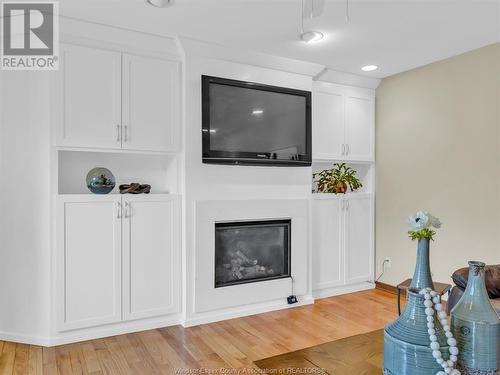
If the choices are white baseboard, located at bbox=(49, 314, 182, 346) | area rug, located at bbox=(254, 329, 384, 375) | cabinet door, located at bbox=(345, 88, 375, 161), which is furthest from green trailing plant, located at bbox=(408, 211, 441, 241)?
cabinet door, located at bbox=(345, 88, 375, 161)

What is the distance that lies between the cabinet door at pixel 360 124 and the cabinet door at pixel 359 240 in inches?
21.1

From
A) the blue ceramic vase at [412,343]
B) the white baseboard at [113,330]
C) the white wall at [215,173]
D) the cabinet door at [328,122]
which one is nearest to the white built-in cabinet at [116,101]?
the white wall at [215,173]

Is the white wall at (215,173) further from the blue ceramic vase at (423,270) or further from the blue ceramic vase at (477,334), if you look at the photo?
the blue ceramic vase at (477,334)

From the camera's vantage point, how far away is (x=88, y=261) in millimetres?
2887

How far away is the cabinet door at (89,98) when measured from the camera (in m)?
2.81

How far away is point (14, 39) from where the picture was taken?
2830mm

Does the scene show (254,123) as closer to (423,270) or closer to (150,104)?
(150,104)

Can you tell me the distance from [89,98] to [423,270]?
260cm

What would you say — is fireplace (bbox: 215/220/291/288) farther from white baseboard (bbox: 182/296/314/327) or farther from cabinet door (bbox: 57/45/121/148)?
cabinet door (bbox: 57/45/121/148)

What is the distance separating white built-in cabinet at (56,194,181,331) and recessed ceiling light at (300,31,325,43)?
1.73 meters

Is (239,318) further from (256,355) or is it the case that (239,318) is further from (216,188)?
(216,188)

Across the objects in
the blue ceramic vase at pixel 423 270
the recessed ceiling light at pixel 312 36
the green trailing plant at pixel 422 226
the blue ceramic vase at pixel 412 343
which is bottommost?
the blue ceramic vase at pixel 412 343

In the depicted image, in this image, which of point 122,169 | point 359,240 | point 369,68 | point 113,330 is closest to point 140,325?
point 113,330

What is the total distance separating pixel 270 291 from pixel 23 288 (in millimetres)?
2080
